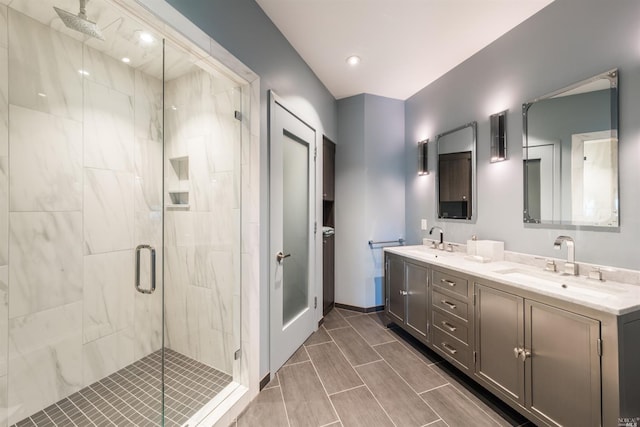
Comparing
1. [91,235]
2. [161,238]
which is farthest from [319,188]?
[91,235]

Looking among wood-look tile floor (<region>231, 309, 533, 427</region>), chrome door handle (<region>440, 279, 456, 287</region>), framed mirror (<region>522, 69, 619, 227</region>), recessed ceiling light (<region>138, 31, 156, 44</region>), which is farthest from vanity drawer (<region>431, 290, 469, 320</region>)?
recessed ceiling light (<region>138, 31, 156, 44</region>)

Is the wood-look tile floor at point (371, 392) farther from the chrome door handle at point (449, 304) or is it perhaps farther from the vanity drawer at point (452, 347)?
the chrome door handle at point (449, 304)

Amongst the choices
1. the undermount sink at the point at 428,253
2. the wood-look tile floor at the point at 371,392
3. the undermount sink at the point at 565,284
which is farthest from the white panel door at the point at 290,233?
the undermount sink at the point at 565,284

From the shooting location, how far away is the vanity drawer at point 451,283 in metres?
1.85

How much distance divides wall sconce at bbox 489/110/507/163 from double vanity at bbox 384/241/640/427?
88 centimetres

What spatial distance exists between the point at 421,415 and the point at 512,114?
2.43 m

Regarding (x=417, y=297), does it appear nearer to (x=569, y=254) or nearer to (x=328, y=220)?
(x=569, y=254)

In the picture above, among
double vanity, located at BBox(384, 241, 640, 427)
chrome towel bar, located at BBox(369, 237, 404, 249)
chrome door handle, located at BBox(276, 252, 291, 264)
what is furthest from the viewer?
chrome towel bar, located at BBox(369, 237, 404, 249)

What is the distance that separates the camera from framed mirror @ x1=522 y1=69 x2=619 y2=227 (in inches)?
60.8

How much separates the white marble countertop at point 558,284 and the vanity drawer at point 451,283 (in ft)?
0.25

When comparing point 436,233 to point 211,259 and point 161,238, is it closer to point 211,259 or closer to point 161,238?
point 211,259

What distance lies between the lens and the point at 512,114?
211cm

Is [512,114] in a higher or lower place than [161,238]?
higher

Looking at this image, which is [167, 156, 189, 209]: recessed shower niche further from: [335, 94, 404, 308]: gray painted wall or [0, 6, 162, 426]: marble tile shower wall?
[335, 94, 404, 308]: gray painted wall
